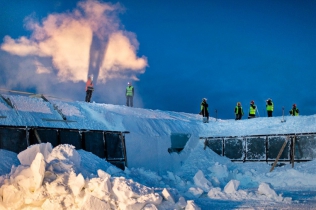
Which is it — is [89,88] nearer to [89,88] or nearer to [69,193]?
[89,88]

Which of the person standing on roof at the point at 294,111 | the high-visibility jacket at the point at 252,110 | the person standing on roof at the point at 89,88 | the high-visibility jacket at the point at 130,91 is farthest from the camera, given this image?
the person standing on roof at the point at 294,111

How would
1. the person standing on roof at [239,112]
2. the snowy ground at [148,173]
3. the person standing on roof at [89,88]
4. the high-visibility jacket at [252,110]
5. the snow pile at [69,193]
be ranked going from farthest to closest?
the person standing on roof at [239,112] → the high-visibility jacket at [252,110] → the person standing on roof at [89,88] → the snowy ground at [148,173] → the snow pile at [69,193]

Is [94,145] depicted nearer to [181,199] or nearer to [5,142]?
[5,142]

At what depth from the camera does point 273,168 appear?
634 inches

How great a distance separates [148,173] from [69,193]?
692 cm

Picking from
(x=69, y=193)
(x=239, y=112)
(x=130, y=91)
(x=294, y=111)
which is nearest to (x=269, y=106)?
(x=239, y=112)

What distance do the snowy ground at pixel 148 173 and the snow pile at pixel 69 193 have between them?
→ 2cm

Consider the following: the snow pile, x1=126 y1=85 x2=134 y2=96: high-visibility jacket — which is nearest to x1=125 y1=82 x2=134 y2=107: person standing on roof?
x1=126 y1=85 x2=134 y2=96: high-visibility jacket

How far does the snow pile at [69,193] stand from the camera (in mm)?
6855

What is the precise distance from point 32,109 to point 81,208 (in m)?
7.95

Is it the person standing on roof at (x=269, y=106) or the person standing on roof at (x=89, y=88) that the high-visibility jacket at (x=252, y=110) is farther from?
the person standing on roof at (x=89, y=88)

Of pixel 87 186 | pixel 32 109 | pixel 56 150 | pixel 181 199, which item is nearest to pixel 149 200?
pixel 181 199

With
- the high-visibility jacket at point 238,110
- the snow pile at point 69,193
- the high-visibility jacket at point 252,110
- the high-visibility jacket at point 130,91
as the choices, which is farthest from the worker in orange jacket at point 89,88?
the snow pile at point 69,193

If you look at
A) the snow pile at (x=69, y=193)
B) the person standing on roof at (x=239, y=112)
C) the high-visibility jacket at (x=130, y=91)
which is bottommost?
the snow pile at (x=69, y=193)
